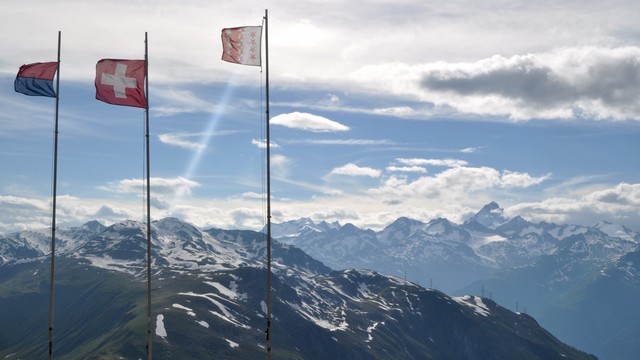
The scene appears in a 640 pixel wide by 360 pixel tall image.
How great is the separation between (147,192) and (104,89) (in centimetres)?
929

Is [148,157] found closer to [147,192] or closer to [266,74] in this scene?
[147,192]

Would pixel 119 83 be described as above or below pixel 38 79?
below

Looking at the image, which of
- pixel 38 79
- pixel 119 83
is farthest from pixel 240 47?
pixel 38 79

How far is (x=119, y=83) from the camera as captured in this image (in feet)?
201

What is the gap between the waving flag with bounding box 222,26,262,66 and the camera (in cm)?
6167

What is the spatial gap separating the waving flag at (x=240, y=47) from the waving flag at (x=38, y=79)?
652 inches

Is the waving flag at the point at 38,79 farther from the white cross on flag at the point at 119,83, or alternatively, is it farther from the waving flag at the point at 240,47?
the waving flag at the point at 240,47

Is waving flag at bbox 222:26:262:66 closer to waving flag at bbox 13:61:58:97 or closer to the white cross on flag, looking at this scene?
the white cross on flag

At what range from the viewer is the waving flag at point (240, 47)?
202 feet

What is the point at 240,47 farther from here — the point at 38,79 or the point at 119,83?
the point at 38,79

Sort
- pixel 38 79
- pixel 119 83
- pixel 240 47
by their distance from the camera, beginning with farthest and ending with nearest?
pixel 38 79, pixel 240 47, pixel 119 83

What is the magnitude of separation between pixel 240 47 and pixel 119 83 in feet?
34.3

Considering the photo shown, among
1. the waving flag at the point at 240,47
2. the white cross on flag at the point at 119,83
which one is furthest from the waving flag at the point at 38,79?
the waving flag at the point at 240,47

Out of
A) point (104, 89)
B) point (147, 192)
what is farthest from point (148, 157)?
point (104, 89)
